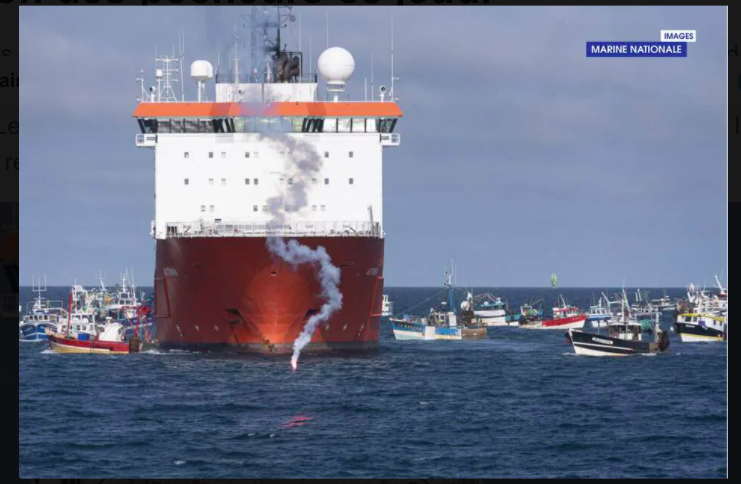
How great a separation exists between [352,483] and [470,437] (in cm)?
1565

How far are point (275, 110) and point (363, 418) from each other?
27717 millimetres

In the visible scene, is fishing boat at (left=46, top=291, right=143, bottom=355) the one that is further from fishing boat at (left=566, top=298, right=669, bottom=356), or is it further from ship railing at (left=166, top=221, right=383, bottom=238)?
fishing boat at (left=566, top=298, right=669, bottom=356)

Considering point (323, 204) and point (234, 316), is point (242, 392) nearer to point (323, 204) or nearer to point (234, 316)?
point (234, 316)

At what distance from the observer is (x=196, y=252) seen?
65062 millimetres

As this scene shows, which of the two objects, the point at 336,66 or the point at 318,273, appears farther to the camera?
the point at 336,66

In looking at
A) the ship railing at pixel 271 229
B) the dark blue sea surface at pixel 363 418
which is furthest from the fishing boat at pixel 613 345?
the ship railing at pixel 271 229

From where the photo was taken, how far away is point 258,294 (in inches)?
2483

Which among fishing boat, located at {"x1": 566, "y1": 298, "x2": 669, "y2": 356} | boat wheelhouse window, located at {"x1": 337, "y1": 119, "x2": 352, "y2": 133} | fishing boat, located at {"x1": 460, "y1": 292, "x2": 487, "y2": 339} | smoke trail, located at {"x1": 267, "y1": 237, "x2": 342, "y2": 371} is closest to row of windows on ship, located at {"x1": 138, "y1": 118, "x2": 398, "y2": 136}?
boat wheelhouse window, located at {"x1": 337, "y1": 119, "x2": 352, "y2": 133}

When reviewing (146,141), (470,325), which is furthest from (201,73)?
(470,325)

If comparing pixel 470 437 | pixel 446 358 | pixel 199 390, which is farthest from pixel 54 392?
pixel 446 358

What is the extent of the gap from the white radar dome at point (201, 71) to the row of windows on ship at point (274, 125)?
617 cm

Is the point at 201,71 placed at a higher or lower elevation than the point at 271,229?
higher

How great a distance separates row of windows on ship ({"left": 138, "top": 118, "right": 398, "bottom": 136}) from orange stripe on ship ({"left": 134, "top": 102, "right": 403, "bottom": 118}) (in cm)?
34

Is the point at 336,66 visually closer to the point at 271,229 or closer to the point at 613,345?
the point at 271,229
